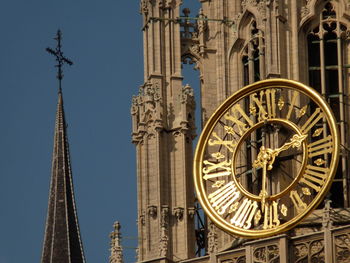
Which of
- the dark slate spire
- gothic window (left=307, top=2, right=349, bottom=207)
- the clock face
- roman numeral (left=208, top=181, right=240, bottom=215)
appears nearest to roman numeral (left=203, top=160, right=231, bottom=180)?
the clock face

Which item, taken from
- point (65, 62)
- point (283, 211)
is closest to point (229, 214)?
point (283, 211)

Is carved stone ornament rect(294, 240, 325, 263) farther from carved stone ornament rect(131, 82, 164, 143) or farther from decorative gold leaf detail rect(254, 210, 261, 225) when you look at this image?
carved stone ornament rect(131, 82, 164, 143)

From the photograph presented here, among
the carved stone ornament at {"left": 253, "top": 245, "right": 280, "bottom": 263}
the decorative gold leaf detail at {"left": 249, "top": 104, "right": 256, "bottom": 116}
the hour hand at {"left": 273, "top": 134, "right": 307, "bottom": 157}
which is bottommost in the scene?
the carved stone ornament at {"left": 253, "top": 245, "right": 280, "bottom": 263}

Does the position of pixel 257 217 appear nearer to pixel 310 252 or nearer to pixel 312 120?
pixel 310 252

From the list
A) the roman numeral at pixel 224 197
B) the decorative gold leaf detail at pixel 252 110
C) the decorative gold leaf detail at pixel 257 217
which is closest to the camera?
the decorative gold leaf detail at pixel 257 217

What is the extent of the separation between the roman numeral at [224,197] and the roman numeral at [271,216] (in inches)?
44.0

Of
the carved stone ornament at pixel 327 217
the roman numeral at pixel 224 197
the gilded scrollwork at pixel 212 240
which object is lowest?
the gilded scrollwork at pixel 212 240

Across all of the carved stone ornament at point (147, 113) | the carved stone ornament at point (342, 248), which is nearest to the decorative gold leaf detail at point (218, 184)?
the carved stone ornament at point (147, 113)

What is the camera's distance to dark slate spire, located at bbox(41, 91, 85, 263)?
87000 millimetres

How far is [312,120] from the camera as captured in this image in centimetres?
7781

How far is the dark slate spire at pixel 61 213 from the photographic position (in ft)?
285

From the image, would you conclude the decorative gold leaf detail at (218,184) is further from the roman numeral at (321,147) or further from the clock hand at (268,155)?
the roman numeral at (321,147)

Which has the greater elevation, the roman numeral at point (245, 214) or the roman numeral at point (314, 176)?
the roman numeral at point (314, 176)

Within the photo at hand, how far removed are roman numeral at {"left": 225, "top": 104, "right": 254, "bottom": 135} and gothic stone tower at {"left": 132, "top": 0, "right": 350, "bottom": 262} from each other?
1016 mm
